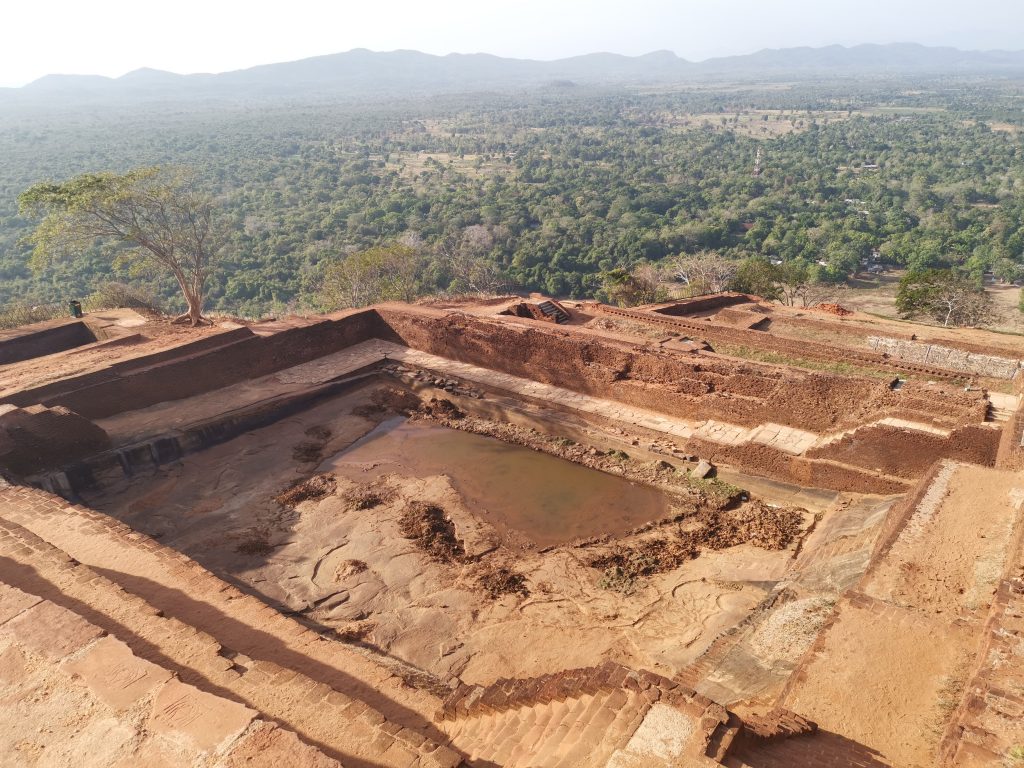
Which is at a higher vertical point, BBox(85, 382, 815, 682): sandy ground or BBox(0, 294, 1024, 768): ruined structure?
BBox(0, 294, 1024, 768): ruined structure

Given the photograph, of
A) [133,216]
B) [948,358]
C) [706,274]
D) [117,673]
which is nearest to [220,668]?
[117,673]

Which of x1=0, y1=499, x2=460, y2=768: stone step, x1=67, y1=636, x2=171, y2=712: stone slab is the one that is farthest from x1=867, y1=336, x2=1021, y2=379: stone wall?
x1=67, y1=636, x2=171, y2=712: stone slab

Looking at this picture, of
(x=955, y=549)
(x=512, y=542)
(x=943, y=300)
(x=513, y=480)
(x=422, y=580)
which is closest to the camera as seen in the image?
(x=955, y=549)

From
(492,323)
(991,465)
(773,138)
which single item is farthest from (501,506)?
(773,138)

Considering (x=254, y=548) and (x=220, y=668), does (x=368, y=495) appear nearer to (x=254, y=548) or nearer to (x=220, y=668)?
(x=254, y=548)

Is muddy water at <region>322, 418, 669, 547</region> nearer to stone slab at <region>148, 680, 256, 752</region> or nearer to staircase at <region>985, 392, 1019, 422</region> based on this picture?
staircase at <region>985, 392, 1019, 422</region>
